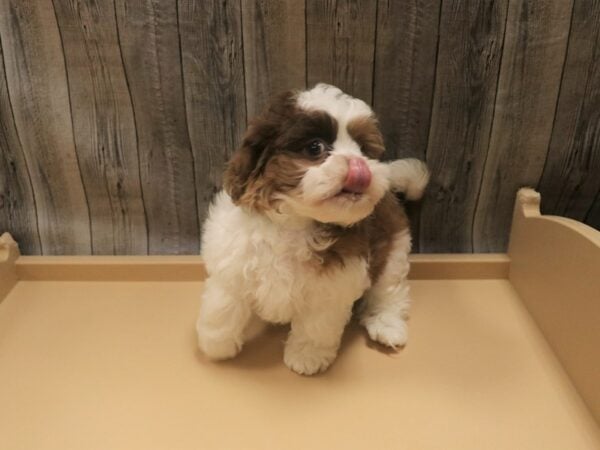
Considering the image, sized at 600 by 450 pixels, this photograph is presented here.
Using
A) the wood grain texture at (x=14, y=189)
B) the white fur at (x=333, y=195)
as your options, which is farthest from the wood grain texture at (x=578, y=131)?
the wood grain texture at (x=14, y=189)

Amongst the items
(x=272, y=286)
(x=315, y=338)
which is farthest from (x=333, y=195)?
(x=315, y=338)

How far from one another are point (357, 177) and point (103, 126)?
790mm

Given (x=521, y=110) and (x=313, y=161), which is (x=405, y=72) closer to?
(x=521, y=110)

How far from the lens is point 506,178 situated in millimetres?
1485

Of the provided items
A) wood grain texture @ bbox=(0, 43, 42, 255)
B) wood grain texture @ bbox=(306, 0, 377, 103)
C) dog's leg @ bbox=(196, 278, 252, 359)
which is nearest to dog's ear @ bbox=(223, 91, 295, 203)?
dog's leg @ bbox=(196, 278, 252, 359)

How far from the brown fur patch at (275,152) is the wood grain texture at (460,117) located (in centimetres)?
52

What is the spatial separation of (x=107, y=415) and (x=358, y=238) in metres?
0.63

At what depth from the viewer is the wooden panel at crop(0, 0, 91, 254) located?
1292 millimetres

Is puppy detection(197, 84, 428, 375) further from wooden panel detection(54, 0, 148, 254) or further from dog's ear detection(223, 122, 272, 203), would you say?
wooden panel detection(54, 0, 148, 254)

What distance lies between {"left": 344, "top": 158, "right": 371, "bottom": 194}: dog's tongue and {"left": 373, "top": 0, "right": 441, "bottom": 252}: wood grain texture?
1.59 feet

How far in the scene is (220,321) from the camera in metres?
1.18

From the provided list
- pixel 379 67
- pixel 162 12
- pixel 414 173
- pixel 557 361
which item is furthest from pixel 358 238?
pixel 162 12

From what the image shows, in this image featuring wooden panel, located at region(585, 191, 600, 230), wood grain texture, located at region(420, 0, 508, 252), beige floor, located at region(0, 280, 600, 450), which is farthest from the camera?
wooden panel, located at region(585, 191, 600, 230)

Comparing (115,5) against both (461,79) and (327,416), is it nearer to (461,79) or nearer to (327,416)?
(461,79)
